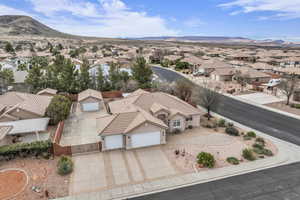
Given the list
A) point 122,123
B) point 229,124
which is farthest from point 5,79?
point 229,124

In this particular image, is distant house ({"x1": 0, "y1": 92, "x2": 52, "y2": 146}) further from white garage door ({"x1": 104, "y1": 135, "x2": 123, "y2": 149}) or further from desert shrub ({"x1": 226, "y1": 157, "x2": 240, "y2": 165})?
desert shrub ({"x1": 226, "y1": 157, "x2": 240, "y2": 165})

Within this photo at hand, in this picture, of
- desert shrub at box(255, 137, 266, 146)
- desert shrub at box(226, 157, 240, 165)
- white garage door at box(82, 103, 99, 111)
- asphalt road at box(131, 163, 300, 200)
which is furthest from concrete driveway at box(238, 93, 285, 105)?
white garage door at box(82, 103, 99, 111)

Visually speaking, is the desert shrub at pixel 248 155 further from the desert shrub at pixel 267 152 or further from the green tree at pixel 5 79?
the green tree at pixel 5 79

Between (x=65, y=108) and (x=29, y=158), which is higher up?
(x=65, y=108)

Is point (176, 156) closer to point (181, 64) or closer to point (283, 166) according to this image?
point (283, 166)

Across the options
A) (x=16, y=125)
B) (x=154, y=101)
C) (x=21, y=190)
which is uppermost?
(x=154, y=101)

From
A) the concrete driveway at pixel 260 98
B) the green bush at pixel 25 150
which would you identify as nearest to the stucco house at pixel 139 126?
the green bush at pixel 25 150

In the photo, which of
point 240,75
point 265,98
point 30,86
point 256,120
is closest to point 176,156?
point 256,120
